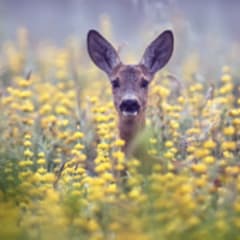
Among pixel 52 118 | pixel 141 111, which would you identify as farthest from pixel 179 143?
pixel 52 118

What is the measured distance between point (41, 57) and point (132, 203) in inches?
426

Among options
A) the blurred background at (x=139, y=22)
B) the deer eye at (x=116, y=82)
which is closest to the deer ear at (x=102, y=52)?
the deer eye at (x=116, y=82)

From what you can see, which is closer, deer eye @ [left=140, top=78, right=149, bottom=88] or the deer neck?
the deer neck

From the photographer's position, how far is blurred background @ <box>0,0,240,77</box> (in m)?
14.1

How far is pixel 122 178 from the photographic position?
690 cm

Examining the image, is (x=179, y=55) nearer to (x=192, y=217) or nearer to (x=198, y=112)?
(x=198, y=112)

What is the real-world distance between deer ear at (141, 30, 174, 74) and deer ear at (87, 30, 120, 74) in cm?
23

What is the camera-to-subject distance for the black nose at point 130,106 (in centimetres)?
840

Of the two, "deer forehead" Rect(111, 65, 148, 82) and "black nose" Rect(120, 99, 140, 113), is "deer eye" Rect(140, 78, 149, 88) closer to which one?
"deer forehead" Rect(111, 65, 148, 82)

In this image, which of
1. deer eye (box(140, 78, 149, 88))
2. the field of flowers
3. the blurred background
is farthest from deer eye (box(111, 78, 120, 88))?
the blurred background

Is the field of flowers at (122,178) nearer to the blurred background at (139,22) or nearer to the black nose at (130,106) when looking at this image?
the black nose at (130,106)

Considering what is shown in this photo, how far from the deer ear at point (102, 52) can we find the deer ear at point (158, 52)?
9.1 inches

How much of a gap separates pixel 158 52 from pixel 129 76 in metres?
0.57

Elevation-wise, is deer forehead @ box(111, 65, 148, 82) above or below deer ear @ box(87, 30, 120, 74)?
below
